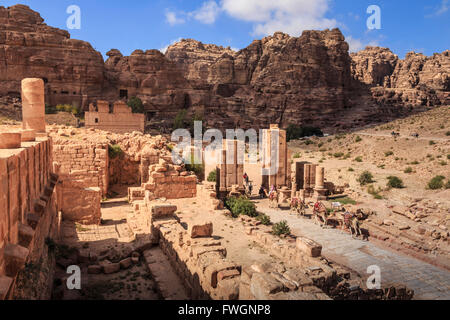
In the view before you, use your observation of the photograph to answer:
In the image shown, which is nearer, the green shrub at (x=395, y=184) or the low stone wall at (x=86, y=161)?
the low stone wall at (x=86, y=161)

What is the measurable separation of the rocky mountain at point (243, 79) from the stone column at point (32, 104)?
3790cm

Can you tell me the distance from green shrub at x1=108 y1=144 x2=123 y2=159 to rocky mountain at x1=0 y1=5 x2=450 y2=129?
32.5 meters

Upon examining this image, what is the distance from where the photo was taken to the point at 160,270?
8.39 metres

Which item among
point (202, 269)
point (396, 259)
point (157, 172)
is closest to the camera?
point (202, 269)

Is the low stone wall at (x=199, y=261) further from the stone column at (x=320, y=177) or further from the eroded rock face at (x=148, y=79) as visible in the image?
the eroded rock face at (x=148, y=79)

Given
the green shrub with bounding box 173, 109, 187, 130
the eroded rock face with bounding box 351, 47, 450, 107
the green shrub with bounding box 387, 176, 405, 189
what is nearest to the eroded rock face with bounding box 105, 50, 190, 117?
A: the green shrub with bounding box 173, 109, 187, 130

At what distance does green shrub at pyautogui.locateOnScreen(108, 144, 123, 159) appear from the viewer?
1820 centimetres

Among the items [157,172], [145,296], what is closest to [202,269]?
[145,296]

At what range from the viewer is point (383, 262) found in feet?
36.9

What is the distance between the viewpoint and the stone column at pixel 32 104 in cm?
1199

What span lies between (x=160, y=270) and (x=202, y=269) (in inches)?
79.0

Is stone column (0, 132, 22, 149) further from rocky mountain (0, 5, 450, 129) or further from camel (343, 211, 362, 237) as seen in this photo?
rocky mountain (0, 5, 450, 129)

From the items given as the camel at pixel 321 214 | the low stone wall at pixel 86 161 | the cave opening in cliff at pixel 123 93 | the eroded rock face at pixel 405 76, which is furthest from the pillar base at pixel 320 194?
the eroded rock face at pixel 405 76
